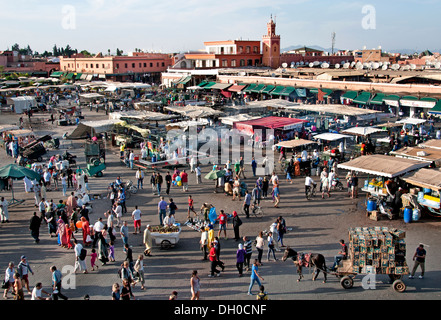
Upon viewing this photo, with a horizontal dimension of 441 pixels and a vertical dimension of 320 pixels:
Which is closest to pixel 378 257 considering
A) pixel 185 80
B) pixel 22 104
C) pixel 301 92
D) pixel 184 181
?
pixel 184 181

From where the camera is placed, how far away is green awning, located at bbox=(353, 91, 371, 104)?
32.0 m

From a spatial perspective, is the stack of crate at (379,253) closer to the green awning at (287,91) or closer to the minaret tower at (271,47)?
the green awning at (287,91)

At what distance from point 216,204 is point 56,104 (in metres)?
37.9

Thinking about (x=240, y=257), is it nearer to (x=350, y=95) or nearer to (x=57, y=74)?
(x=350, y=95)

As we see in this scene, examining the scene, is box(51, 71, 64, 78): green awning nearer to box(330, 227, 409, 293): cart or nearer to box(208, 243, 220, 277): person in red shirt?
box(208, 243, 220, 277): person in red shirt

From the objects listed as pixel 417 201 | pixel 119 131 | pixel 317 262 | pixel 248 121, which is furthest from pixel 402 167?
pixel 119 131

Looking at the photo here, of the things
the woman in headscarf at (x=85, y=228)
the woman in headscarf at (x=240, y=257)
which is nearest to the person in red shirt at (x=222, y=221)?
the woman in headscarf at (x=240, y=257)

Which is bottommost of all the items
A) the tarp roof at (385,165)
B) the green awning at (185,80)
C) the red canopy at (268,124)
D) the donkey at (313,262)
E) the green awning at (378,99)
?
the donkey at (313,262)

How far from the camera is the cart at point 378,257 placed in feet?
30.1

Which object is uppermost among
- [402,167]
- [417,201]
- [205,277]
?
[402,167]

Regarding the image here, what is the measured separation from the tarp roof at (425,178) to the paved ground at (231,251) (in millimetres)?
1260

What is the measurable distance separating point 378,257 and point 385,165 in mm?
6188

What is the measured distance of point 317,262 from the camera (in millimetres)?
9648
